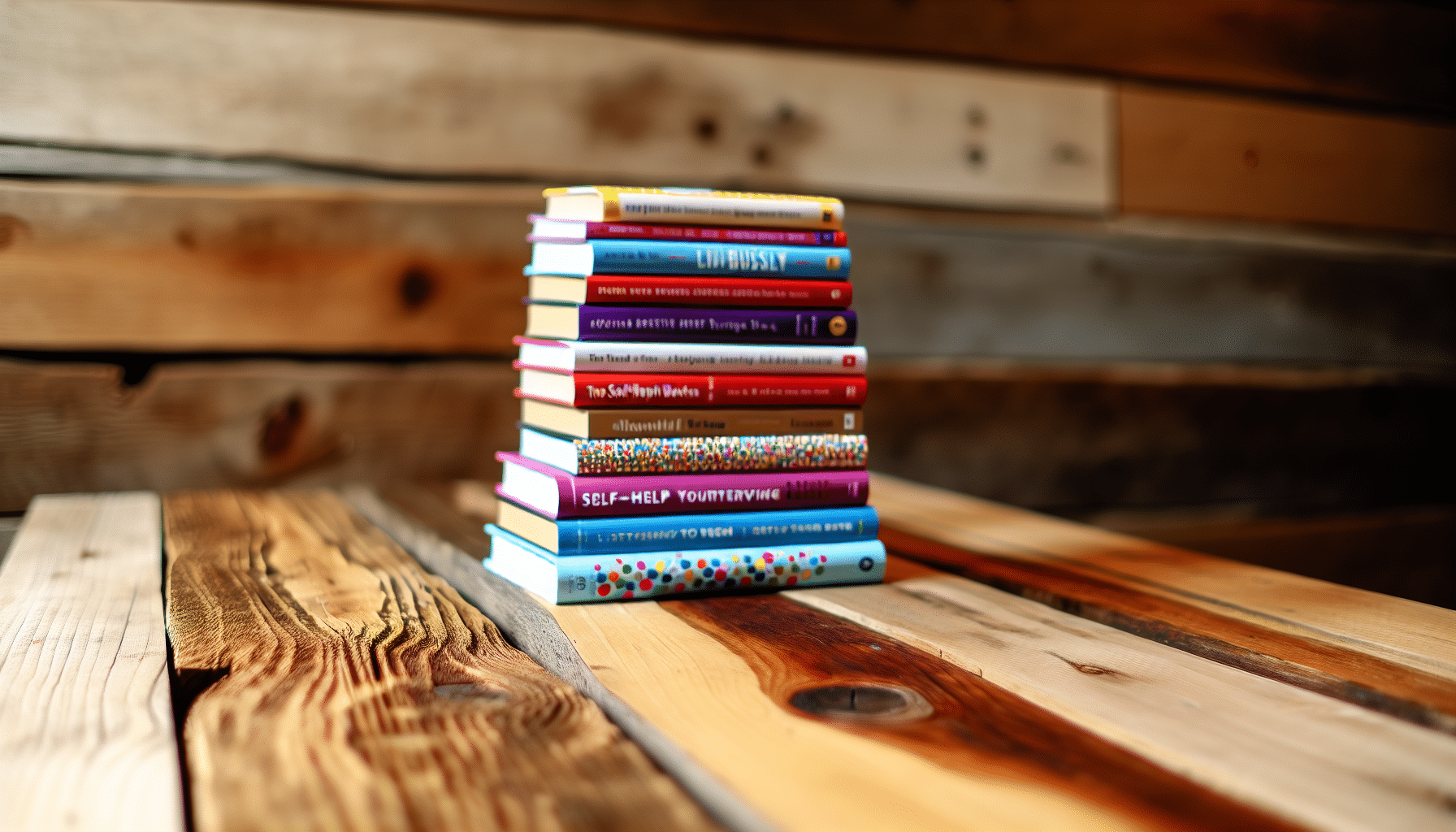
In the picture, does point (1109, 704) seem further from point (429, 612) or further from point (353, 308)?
point (353, 308)

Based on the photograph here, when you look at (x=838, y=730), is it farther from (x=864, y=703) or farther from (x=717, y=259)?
(x=717, y=259)

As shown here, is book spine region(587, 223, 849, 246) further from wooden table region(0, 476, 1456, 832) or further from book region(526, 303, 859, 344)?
wooden table region(0, 476, 1456, 832)

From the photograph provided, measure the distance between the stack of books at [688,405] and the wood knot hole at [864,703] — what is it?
0.27m

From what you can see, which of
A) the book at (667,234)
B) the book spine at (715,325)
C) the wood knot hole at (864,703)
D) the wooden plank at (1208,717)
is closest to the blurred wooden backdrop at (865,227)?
the book at (667,234)

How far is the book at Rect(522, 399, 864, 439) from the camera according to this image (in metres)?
0.91

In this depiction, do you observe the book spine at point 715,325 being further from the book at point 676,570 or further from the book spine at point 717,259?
the book at point 676,570

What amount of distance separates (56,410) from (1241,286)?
6.94 feet

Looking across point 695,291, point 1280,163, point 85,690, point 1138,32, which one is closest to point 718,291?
point 695,291

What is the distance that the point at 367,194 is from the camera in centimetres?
172

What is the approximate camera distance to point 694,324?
93 centimetres

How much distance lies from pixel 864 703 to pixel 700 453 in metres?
0.34

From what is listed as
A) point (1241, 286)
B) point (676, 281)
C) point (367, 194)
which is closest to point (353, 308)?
point (367, 194)

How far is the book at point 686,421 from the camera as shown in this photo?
907mm

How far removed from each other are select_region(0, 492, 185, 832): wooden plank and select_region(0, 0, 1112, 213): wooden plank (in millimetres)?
727
